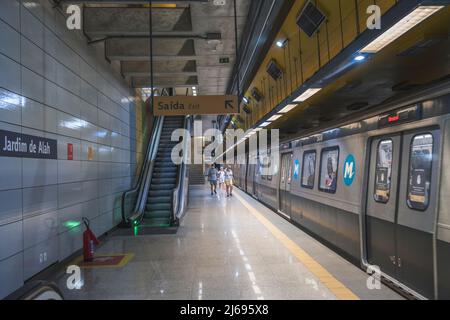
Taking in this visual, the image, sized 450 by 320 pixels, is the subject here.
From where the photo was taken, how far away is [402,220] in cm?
349

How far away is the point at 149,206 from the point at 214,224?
75.9 inches

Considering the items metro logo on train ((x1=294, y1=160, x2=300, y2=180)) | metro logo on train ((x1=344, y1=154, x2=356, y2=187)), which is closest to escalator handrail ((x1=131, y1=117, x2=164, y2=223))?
metro logo on train ((x1=294, y1=160, x2=300, y2=180))

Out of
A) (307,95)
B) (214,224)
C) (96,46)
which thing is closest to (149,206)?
(214,224)

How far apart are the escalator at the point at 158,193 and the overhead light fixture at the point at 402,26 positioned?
540 centimetres

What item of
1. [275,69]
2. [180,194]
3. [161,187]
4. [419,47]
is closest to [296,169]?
[275,69]

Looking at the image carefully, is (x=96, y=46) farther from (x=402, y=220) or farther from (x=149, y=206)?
(x=402, y=220)

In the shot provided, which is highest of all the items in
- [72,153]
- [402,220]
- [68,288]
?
[72,153]

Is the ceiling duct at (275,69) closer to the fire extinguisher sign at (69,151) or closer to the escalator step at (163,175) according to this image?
the escalator step at (163,175)

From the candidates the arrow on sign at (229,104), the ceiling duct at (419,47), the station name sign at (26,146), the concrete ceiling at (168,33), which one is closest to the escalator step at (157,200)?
the concrete ceiling at (168,33)

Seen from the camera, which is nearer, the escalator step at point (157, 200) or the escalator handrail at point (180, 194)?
the escalator handrail at point (180, 194)

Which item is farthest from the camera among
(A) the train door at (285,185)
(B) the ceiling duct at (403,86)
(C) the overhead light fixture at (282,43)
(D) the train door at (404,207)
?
(A) the train door at (285,185)

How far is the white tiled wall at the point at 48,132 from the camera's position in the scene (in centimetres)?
348

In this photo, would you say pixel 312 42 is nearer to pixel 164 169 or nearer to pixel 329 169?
pixel 329 169

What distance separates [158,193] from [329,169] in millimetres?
4988
